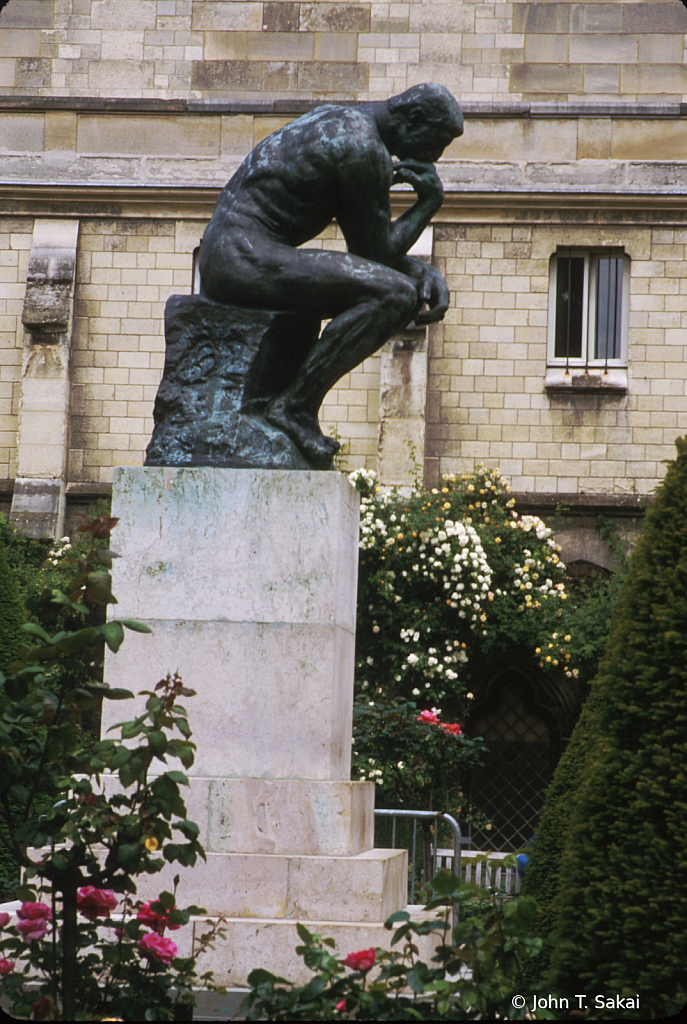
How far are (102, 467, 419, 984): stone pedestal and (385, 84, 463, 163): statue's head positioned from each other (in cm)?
159

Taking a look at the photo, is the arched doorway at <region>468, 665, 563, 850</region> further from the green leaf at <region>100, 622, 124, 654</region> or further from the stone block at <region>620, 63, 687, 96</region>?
the green leaf at <region>100, 622, 124, 654</region>

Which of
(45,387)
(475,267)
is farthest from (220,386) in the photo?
(475,267)

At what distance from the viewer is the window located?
15.0m

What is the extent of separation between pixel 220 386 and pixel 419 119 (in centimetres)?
147

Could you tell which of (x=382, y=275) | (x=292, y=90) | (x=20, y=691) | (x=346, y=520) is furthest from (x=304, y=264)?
(x=292, y=90)

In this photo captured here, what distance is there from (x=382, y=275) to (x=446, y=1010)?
10.8 ft

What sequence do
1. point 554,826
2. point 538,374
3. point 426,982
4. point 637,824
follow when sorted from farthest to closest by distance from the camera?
point 538,374
point 554,826
point 637,824
point 426,982

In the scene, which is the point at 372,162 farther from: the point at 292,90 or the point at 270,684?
the point at 292,90

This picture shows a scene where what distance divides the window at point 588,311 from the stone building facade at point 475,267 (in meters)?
0.03

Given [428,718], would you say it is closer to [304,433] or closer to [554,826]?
[554,826]

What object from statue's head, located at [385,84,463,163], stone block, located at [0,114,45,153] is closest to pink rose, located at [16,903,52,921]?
statue's head, located at [385,84,463,163]

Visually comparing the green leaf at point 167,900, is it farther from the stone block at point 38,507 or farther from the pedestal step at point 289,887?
the stone block at point 38,507

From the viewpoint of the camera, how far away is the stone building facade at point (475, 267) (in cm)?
1478

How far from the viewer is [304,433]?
5395mm
